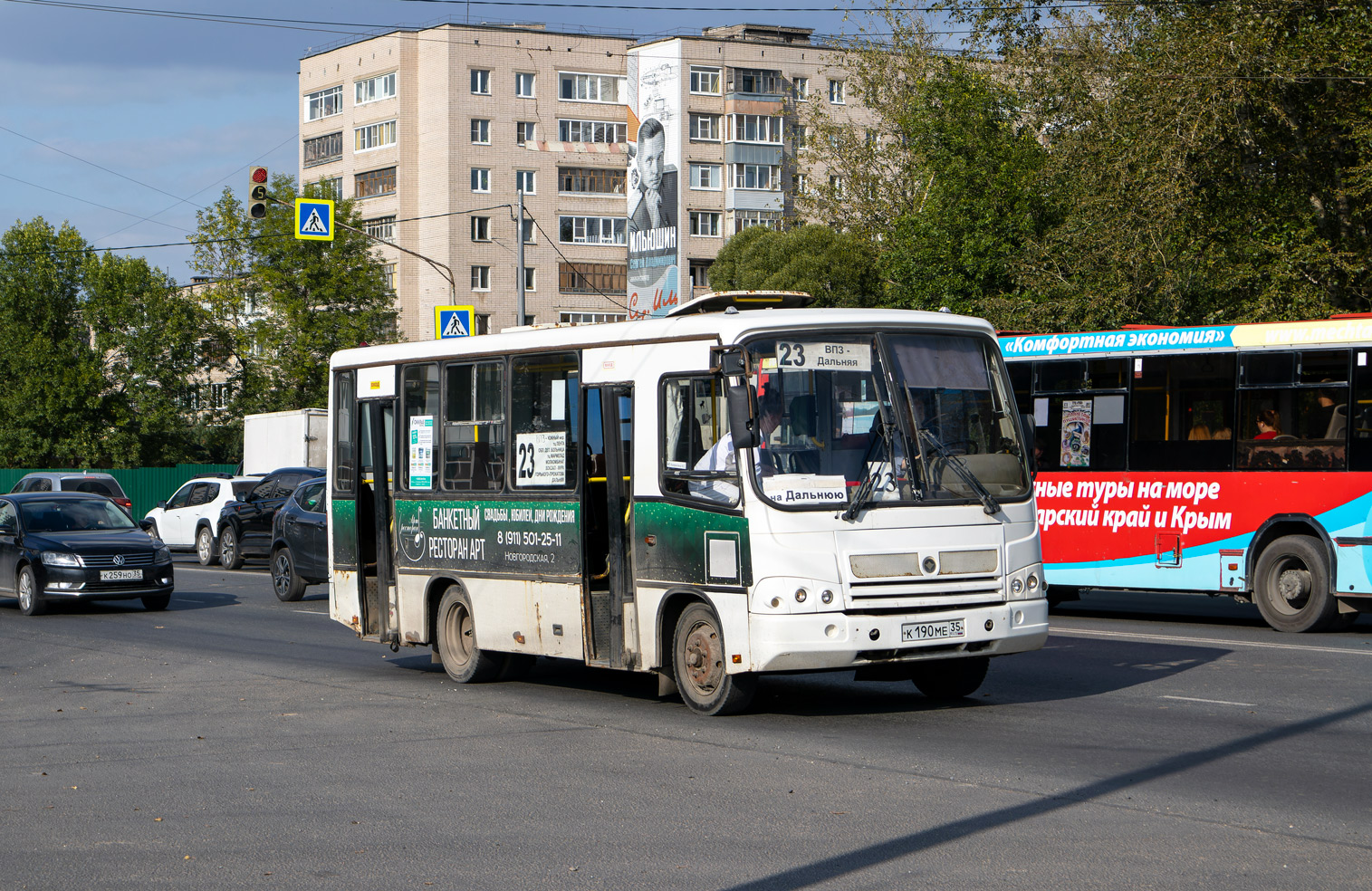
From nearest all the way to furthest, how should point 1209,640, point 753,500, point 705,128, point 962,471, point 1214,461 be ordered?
1. point 753,500
2. point 962,471
3. point 1209,640
4. point 1214,461
5. point 705,128

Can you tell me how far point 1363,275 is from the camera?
26.9 metres

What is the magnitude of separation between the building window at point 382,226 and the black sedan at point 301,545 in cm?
6097

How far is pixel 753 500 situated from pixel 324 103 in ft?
275

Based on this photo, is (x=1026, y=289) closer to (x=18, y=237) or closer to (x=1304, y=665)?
(x=1304, y=665)

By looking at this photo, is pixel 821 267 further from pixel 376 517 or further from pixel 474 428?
pixel 474 428

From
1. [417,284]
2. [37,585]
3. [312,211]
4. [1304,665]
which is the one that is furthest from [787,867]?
[417,284]

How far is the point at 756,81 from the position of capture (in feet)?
272

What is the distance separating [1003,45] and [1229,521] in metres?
18.9

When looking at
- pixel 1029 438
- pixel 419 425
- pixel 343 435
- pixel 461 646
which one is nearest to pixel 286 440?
pixel 343 435

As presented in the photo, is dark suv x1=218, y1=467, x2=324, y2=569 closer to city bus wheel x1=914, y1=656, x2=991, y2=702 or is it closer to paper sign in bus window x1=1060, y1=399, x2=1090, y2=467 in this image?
paper sign in bus window x1=1060, y1=399, x2=1090, y2=467

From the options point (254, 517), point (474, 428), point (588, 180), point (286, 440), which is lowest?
point (254, 517)

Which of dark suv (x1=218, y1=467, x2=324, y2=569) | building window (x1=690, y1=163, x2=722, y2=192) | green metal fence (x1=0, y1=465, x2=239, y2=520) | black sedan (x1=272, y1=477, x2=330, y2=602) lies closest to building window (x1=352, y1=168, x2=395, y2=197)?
building window (x1=690, y1=163, x2=722, y2=192)

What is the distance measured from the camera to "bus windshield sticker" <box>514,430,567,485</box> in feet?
39.7

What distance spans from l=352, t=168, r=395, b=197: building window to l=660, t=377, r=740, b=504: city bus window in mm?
76114
